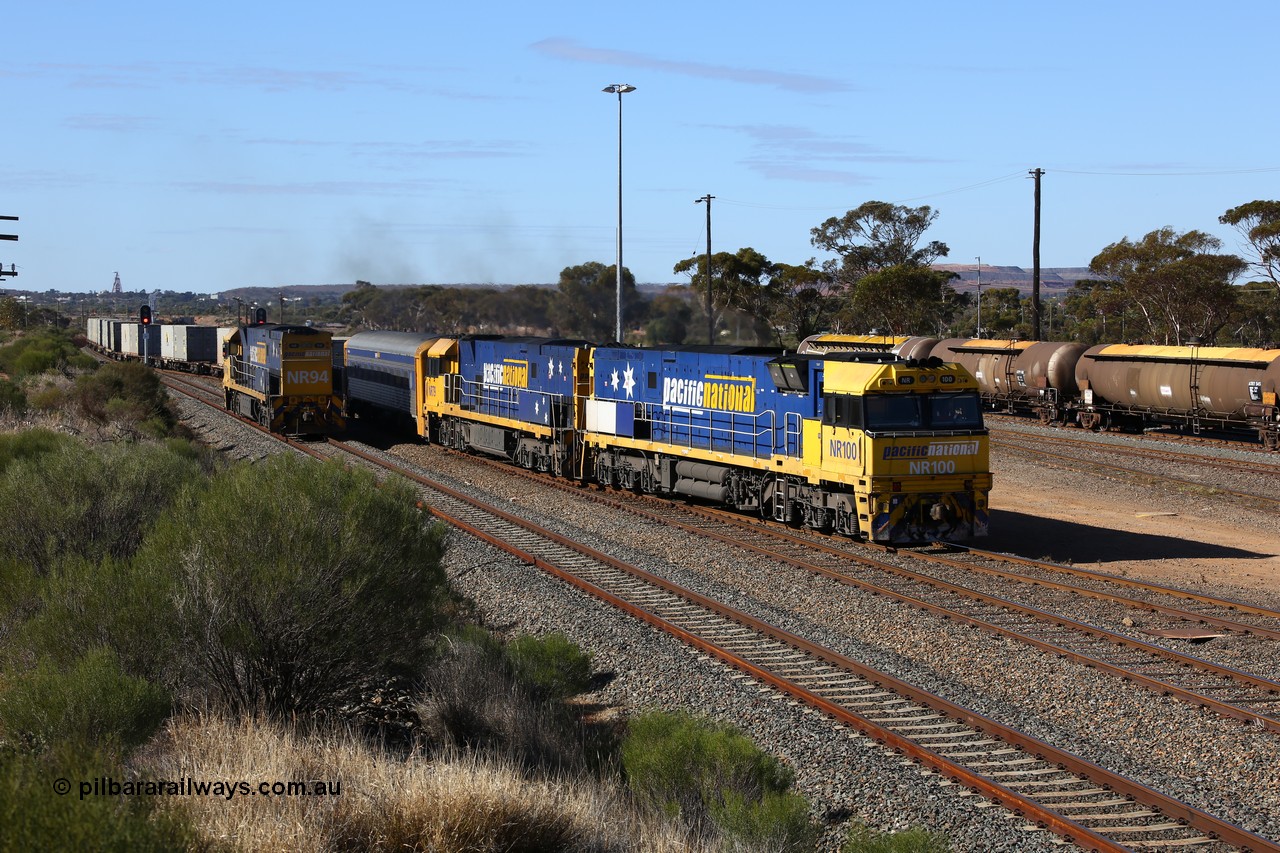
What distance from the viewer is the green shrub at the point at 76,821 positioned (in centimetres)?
462

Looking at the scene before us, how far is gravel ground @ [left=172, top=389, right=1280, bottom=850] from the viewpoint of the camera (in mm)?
8742

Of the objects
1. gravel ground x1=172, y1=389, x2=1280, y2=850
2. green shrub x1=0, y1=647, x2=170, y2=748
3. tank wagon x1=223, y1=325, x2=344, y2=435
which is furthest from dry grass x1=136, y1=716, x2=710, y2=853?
tank wagon x1=223, y1=325, x2=344, y2=435

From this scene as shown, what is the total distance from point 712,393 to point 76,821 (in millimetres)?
18882

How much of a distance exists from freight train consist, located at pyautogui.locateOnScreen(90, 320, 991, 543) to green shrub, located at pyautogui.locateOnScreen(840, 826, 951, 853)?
11404mm

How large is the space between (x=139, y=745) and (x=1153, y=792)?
23.4 feet

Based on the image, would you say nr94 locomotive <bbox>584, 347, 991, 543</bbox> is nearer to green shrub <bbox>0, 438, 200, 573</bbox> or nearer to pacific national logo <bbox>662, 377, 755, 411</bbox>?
pacific national logo <bbox>662, 377, 755, 411</bbox>

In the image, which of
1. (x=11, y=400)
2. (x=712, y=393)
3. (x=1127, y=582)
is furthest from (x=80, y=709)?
(x=11, y=400)

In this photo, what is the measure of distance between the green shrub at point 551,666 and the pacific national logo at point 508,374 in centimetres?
1801

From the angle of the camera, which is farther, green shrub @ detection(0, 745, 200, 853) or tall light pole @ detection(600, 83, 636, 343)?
tall light pole @ detection(600, 83, 636, 343)

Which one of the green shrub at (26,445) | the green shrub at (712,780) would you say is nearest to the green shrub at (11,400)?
the green shrub at (26,445)

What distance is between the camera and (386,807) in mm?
6621

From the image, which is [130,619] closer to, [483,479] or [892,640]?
[892,640]

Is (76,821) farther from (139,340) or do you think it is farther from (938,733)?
(139,340)

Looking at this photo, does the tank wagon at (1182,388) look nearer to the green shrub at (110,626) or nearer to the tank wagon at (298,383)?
the tank wagon at (298,383)
